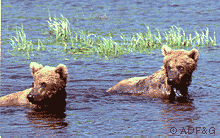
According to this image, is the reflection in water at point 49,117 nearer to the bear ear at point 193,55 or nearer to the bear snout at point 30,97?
the bear snout at point 30,97

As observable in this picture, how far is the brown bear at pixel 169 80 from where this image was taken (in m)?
10.9

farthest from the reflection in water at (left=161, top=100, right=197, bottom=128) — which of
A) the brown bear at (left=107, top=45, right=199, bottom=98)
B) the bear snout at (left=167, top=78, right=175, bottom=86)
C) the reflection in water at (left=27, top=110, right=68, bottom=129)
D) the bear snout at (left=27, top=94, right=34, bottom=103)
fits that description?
the bear snout at (left=27, top=94, right=34, bottom=103)

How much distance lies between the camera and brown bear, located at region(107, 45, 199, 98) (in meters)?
10.9

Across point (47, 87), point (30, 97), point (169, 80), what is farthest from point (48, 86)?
point (169, 80)

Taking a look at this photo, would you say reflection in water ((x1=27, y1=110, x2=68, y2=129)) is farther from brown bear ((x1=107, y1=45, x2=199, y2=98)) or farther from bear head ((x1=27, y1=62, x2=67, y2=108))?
brown bear ((x1=107, y1=45, x2=199, y2=98))

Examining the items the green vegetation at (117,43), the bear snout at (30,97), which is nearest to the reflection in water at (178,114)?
the bear snout at (30,97)

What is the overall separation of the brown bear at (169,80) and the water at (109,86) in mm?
294

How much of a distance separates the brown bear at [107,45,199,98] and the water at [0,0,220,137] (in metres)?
0.29

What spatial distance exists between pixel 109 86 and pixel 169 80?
290cm

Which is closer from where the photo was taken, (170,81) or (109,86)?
(170,81)

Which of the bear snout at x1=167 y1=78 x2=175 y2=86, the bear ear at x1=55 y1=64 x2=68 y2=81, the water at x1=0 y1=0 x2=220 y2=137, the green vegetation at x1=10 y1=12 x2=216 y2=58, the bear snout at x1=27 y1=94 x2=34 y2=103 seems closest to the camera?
the water at x1=0 y1=0 x2=220 y2=137

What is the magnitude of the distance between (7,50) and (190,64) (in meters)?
10.4

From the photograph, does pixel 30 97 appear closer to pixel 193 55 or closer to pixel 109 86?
pixel 109 86

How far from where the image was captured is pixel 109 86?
1338cm
